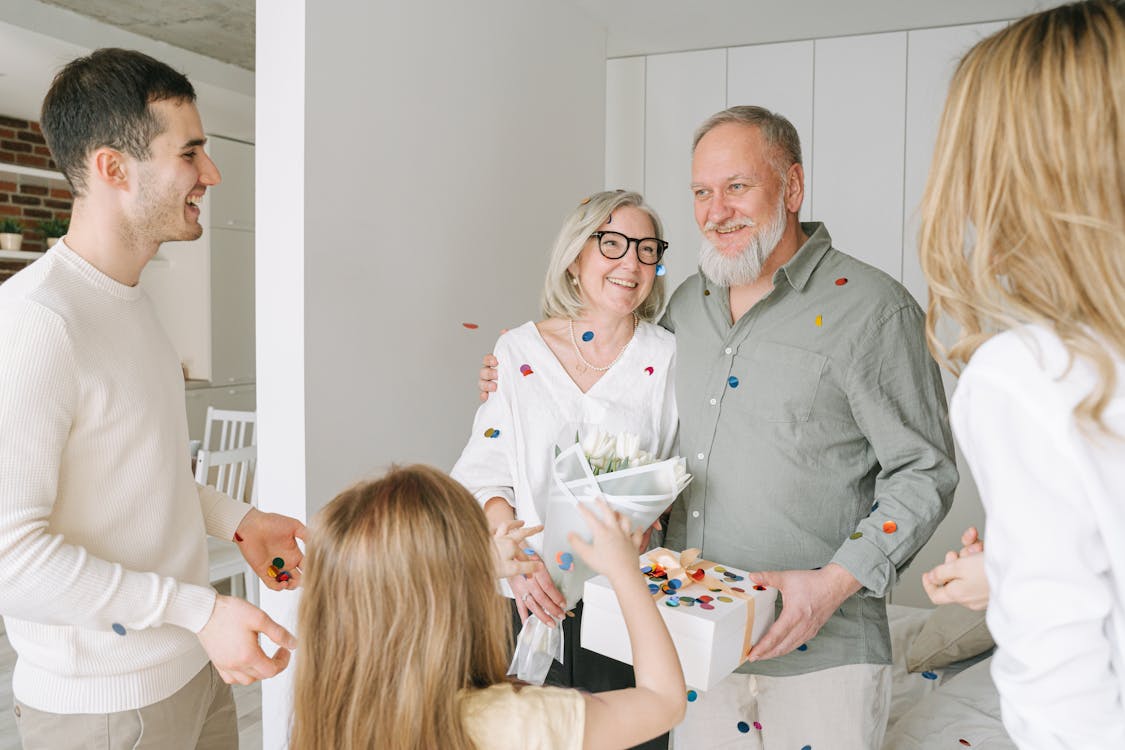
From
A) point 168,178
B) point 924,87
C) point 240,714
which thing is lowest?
point 240,714

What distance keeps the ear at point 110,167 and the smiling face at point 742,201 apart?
1193mm

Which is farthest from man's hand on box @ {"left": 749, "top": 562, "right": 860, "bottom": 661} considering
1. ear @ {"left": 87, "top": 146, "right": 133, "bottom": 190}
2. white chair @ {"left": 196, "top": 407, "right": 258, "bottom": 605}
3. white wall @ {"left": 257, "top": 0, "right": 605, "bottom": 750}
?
white chair @ {"left": 196, "top": 407, "right": 258, "bottom": 605}

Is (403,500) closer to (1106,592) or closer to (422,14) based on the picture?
(1106,592)

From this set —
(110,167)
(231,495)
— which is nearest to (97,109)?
(110,167)

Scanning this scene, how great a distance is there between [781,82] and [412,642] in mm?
3702

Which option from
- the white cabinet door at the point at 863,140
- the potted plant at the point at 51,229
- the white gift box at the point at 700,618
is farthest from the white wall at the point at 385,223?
the potted plant at the point at 51,229

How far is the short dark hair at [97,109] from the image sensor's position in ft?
4.84

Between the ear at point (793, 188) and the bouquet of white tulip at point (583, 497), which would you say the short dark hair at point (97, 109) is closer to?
the bouquet of white tulip at point (583, 497)

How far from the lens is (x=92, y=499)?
1417 mm

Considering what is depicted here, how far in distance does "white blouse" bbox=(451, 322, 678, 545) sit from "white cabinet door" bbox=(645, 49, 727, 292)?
2297 millimetres

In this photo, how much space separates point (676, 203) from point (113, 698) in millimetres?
3486

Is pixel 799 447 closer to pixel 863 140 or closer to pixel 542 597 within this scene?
pixel 542 597

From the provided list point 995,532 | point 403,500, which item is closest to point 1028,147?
point 995,532

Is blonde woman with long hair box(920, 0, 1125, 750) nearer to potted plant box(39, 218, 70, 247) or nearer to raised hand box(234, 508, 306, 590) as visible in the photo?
raised hand box(234, 508, 306, 590)
